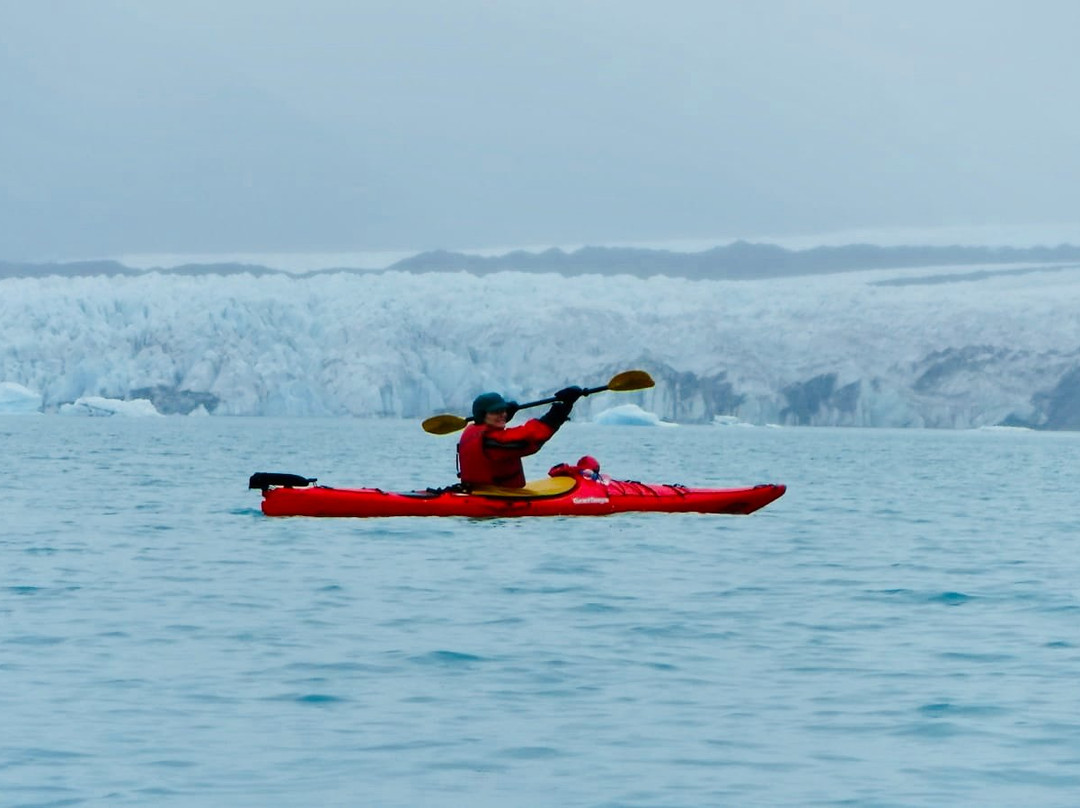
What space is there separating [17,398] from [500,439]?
175 feet

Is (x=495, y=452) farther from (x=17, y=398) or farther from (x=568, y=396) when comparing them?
(x=17, y=398)

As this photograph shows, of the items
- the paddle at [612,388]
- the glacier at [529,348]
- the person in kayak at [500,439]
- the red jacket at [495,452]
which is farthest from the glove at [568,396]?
the glacier at [529,348]

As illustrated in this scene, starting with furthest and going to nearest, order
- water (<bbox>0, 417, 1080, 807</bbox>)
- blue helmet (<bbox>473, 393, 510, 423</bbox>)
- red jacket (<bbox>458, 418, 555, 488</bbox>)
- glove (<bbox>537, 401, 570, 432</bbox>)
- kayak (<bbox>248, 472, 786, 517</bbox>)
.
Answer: kayak (<bbox>248, 472, 786, 517</bbox>) → blue helmet (<bbox>473, 393, 510, 423</bbox>) → red jacket (<bbox>458, 418, 555, 488</bbox>) → glove (<bbox>537, 401, 570, 432</bbox>) → water (<bbox>0, 417, 1080, 807</bbox>)

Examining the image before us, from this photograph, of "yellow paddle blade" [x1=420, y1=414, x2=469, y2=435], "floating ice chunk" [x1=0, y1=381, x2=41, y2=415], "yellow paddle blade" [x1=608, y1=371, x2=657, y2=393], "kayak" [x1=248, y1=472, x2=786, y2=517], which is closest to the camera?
"kayak" [x1=248, y1=472, x2=786, y2=517]

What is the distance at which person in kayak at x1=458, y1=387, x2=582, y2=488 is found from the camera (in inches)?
497

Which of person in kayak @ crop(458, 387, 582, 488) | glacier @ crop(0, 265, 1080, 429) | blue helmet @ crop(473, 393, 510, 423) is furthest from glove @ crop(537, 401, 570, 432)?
glacier @ crop(0, 265, 1080, 429)

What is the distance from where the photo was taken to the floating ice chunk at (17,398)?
61.1m

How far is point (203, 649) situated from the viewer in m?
7.36

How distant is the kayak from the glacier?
49.4 m

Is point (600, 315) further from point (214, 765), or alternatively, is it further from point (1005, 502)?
point (214, 765)

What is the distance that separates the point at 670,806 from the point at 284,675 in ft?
8.03

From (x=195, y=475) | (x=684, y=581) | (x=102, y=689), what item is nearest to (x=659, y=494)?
(x=684, y=581)

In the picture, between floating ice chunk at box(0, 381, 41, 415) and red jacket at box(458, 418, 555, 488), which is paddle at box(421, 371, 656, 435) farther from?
floating ice chunk at box(0, 381, 41, 415)

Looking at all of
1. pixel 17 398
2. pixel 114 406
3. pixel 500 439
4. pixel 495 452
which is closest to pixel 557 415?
pixel 500 439
